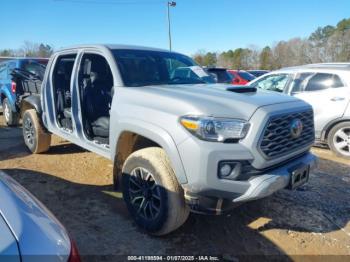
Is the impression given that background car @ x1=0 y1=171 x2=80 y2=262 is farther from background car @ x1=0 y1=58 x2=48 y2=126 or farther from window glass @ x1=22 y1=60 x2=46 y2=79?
window glass @ x1=22 y1=60 x2=46 y2=79

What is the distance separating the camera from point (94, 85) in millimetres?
4562

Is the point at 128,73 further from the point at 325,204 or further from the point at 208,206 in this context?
the point at 325,204

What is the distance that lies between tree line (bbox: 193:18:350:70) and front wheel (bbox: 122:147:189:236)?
167 ft

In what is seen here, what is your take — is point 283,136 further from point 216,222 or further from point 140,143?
point 140,143

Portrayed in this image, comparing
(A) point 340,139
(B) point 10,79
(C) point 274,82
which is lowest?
(A) point 340,139

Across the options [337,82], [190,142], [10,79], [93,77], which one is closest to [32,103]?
[93,77]

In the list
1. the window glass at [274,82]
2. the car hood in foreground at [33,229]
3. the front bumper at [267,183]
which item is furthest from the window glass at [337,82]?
the car hood in foreground at [33,229]

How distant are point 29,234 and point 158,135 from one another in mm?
1597

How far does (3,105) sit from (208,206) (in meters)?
7.98

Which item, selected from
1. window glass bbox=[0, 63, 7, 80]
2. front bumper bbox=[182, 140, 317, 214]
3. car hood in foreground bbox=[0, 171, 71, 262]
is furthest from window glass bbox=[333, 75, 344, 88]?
window glass bbox=[0, 63, 7, 80]

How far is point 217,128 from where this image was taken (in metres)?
2.65

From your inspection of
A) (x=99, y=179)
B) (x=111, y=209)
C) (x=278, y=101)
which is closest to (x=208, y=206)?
(x=278, y=101)

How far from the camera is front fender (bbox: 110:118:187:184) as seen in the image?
271 centimetres

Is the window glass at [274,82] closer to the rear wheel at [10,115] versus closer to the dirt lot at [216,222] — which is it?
the dirt lot at [216,222]
